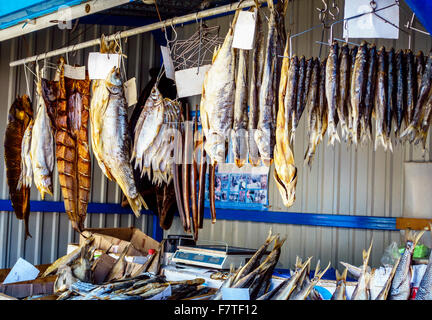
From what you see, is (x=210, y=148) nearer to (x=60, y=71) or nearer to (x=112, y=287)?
(x=112, y=287)

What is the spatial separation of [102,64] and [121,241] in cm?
160

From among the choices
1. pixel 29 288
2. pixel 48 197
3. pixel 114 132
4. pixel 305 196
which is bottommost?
pixel 29 288

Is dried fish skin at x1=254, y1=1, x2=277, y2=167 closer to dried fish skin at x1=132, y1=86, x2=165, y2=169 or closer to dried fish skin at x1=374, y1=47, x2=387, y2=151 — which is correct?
dried fish skin at x1=374, y1=47, x2=387, y2=151

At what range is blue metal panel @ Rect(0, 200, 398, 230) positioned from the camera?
6277 millimetres

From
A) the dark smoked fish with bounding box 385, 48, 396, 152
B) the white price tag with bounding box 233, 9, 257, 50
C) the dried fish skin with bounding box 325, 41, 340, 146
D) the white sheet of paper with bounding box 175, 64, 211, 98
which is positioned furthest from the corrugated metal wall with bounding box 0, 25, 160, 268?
the dark smoked fish with bounding box 385, 48, 396, 152

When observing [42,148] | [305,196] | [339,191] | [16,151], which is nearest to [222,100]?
[42,148]

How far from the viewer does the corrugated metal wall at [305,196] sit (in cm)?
630

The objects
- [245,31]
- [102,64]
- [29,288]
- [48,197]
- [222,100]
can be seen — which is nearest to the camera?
[245,31]

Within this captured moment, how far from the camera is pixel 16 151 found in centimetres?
522

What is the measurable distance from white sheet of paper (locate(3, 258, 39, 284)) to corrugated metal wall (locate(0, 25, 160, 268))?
3.43 meters

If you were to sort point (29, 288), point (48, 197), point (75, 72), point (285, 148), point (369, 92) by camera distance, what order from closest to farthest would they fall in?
point (369, 92) → point (285, 148) → point (29, 288) → point (75, 72) → point (48, 197)

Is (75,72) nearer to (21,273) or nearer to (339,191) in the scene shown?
(21,273)

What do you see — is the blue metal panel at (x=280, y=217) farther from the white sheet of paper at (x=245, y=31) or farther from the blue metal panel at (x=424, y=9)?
the blue metal panel at (x=424, y=9)
